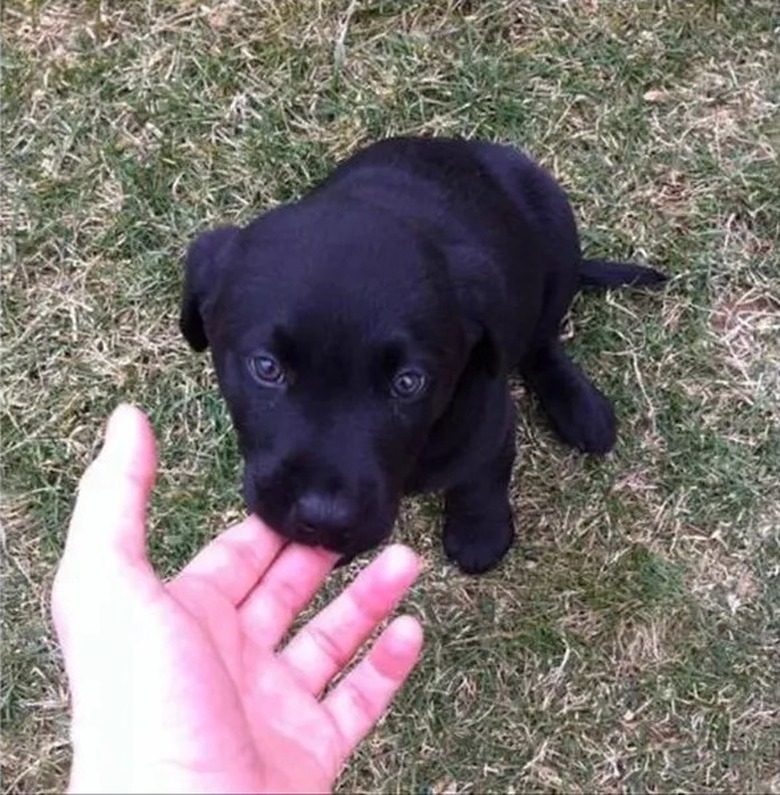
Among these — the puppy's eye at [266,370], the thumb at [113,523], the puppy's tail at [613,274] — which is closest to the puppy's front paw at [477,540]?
the puppy's tail at [613,274]

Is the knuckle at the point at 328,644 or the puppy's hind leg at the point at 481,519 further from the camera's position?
the puppy's hind leg at the point at 481,519

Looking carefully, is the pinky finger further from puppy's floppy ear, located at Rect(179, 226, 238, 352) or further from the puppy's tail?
the puppy's tail

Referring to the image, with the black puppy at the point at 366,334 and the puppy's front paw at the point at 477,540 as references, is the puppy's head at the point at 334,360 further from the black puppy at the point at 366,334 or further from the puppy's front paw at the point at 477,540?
the puppy's front paw at the point at 477,540

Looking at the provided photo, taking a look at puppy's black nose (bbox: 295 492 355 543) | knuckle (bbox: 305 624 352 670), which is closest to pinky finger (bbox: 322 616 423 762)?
knuckle (bbox: 305 624 352 670)

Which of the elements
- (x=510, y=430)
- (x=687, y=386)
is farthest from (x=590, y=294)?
(x=510, y=430)

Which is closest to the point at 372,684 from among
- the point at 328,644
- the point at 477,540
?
the point at 328,644

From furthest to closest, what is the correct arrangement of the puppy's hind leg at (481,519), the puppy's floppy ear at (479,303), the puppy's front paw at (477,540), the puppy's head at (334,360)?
the puppy's front paw at (477,540) → the puppy's hind leg at (481,519) → the puppy's floppy ear at (479,303) → the puppy's head at (334,360)
